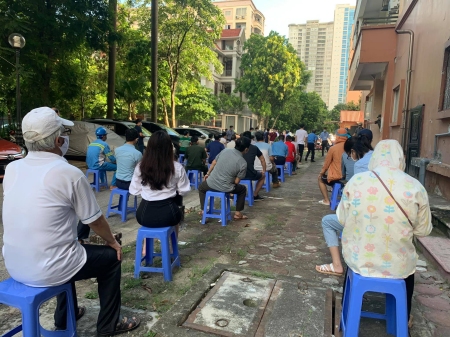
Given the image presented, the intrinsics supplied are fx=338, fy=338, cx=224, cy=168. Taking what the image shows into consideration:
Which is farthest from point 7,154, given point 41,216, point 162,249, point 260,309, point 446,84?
point 446,84

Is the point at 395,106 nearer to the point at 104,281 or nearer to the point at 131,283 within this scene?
the point at 131,283

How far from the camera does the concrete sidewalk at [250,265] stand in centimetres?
276

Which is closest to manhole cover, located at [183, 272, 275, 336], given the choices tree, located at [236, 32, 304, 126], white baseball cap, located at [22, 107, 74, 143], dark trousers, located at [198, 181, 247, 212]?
white baseball cap, located at [22, 107, 74, 143]

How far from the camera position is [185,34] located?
59.3 ft

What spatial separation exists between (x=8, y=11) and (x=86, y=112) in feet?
36.1

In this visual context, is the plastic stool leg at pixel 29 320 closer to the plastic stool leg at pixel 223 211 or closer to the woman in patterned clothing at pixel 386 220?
the woman in patterned clothing at pixel 386 220

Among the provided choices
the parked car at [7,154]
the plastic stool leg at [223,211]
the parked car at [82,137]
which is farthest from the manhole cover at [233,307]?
the parked car at [82,137]

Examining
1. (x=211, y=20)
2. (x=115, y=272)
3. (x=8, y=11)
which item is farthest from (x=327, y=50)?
(x=115, y=272)

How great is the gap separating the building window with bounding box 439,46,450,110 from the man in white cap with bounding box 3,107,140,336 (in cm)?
598

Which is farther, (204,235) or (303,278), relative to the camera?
(204,235)

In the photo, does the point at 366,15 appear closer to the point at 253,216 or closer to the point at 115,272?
the point at 253,216

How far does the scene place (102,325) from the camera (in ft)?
7.92

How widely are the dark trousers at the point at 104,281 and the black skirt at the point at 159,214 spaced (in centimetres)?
100

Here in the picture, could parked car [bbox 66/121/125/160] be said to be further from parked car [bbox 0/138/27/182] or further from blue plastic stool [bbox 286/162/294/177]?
blue plastic stool [bbox 286/162/294/177]
